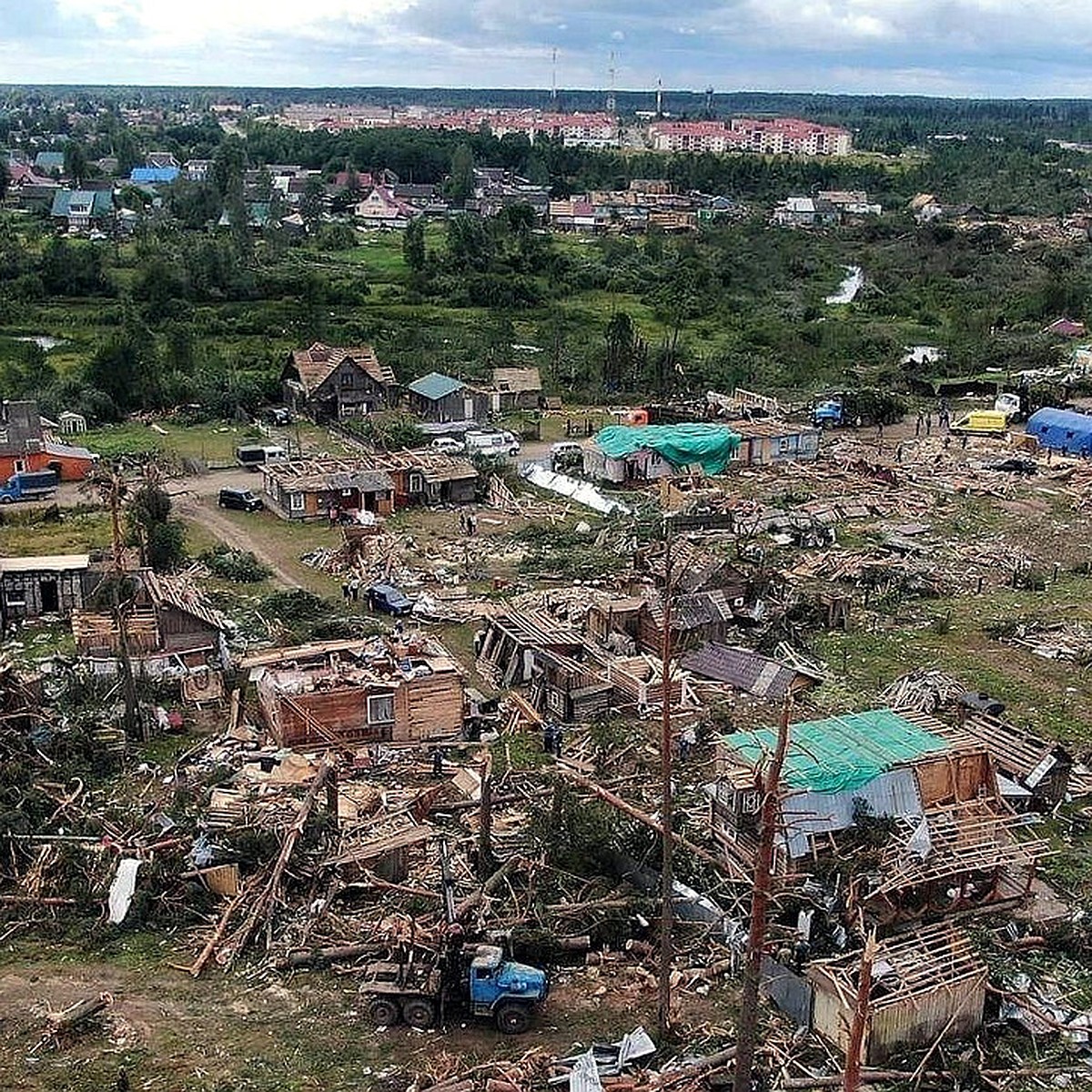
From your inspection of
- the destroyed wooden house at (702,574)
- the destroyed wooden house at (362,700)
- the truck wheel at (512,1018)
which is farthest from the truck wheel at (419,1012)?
the destroyed wooden house at (702,574)

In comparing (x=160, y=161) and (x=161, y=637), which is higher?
(x=160, y=161)

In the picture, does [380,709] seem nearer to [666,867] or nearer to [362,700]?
[362,700]

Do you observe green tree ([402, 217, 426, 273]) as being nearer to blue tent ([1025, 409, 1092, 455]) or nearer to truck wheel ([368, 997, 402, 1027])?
blue tent ([1025, 409, 1092, 455])

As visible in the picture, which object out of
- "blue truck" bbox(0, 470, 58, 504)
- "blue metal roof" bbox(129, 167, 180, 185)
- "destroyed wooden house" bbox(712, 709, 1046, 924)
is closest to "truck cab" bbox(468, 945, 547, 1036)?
"destroyed wooden house" bbox(712, 709, 1046, 924)

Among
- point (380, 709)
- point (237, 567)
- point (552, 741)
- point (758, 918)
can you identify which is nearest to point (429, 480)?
point (237, 567)

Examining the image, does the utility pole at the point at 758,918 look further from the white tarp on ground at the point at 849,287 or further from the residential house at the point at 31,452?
the white tarp on ground at the point at 849,287

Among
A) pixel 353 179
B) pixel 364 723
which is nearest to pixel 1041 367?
pixel 364 723

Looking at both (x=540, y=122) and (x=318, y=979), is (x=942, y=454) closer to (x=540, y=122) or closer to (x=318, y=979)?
(x=318, y=979)
